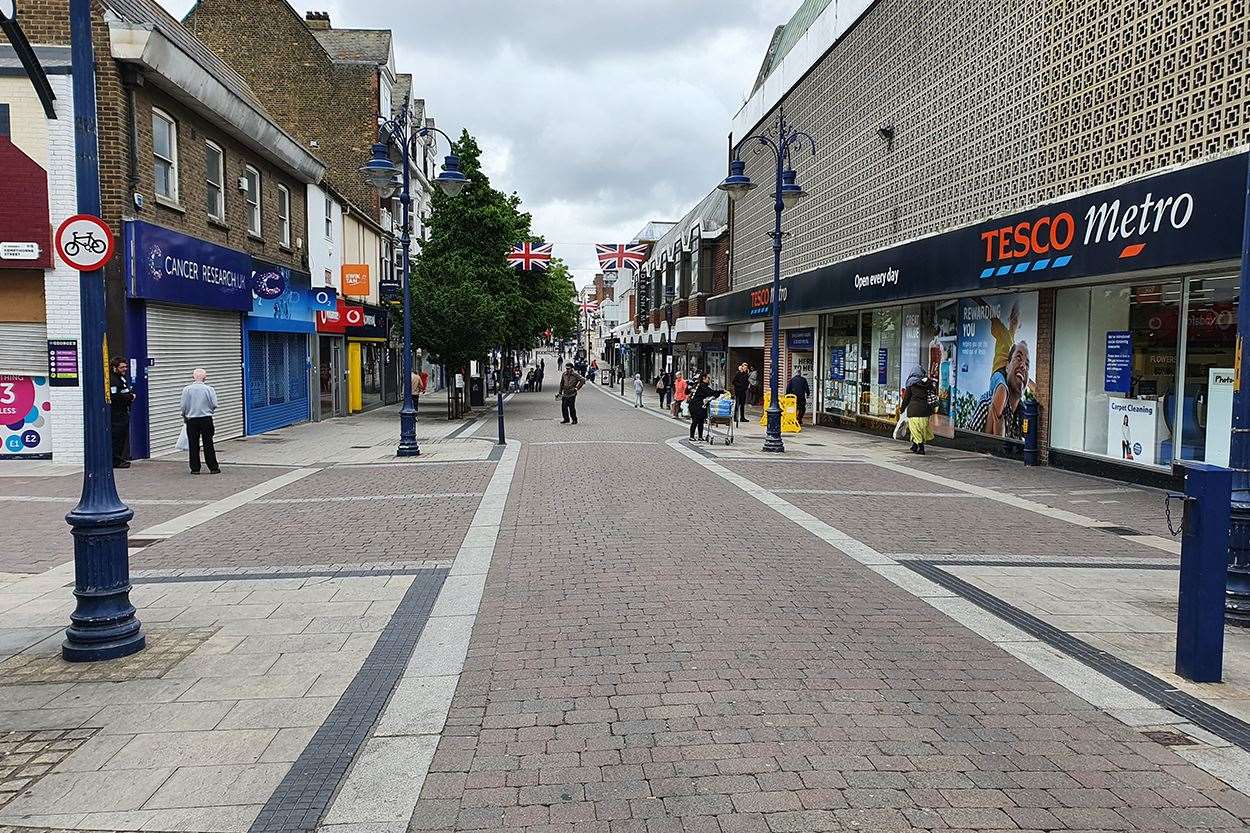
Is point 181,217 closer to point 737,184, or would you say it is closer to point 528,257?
point 737,184

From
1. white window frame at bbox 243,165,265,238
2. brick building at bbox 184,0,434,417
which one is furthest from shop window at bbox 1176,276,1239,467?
brick building at bbox 184,0,434,417

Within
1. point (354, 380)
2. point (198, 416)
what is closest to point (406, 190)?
point (198, 416)

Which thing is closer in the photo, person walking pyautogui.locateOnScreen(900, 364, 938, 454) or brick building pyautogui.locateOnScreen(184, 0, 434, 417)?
person walking pyautogui.locateOnScreen(900, 364, 938, 454)

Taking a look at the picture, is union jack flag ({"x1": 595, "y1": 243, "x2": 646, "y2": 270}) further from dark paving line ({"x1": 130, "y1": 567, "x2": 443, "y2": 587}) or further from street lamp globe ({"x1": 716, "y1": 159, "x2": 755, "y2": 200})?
dark paving line ({"x1": 130, "y1": 567, "x2": 443, "y2": 587})

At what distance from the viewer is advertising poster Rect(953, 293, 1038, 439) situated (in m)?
15.3

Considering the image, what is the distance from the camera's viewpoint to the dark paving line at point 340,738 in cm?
363

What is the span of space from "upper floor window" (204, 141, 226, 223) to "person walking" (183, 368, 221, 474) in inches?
233

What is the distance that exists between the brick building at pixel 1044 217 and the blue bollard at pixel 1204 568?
6.22 meters

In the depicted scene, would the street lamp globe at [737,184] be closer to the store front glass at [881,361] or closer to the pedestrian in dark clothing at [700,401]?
the pedestrian in dark clothing at [700,401]

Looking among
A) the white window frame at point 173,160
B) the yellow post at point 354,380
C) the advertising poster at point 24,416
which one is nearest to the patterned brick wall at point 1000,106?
the white window frame at point 173,160

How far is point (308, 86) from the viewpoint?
36.8 metres

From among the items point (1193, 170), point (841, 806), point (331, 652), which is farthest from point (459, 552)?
point (1193, 170)

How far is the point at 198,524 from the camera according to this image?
984cm

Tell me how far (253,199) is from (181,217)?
4692 millimetres
